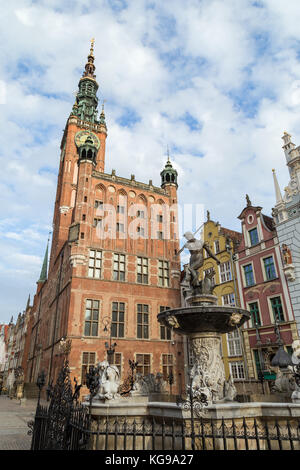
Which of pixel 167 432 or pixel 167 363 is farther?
pixel 167 363

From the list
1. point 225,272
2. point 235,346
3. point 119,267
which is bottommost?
point 235,346

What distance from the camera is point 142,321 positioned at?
85.2 feet

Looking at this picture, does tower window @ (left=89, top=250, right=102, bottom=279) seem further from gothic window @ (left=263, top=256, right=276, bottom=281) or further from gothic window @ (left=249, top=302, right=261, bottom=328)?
gothic window @ (left=263, top=256, right=276, bottom=281)

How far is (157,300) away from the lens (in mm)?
27359

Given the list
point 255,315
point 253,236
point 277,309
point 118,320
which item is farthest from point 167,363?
point 253,236

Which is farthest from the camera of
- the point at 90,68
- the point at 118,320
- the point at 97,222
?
the point at 90,68

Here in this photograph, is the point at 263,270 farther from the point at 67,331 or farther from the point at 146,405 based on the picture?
the point at 146,405

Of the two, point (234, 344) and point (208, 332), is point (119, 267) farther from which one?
point (208, 332)

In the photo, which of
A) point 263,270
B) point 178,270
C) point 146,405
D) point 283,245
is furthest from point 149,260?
point 146,405

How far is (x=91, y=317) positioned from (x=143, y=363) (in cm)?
568

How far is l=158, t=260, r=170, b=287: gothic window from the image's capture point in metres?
28.6

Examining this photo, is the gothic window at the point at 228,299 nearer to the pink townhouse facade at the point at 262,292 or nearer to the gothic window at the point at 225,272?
the pink townhouse facade at the point at 262,292

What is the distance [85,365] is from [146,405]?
633 inches

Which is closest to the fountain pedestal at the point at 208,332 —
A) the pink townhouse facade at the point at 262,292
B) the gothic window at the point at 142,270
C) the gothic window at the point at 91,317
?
the pink townhouse facade at the point at 262,292
